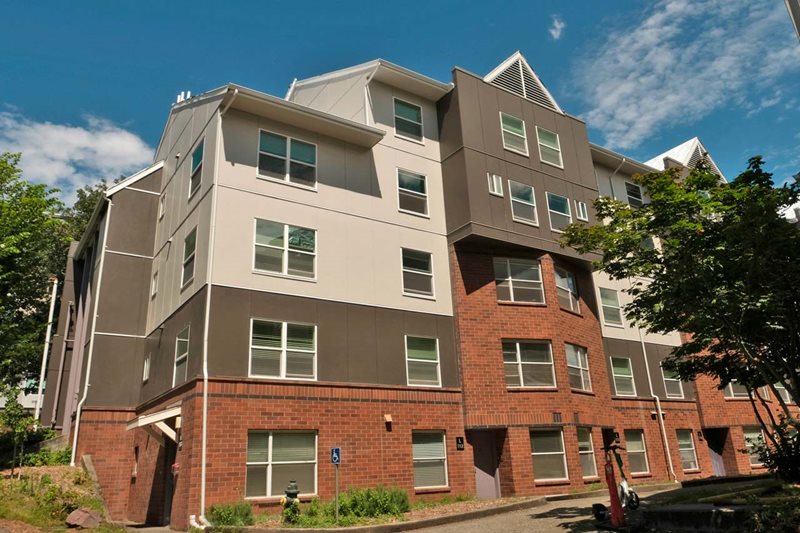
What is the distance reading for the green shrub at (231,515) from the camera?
1411 centimetres

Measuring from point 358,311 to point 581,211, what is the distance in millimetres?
10759

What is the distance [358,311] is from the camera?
18.9 meters

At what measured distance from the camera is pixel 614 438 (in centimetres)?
2330

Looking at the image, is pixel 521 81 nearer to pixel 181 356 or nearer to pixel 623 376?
pixel 623 376

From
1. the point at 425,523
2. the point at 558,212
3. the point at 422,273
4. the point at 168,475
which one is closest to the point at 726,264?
the point at 425,523

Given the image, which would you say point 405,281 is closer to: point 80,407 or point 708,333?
point 708,333

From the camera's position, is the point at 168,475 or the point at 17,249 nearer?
the point at 168,475

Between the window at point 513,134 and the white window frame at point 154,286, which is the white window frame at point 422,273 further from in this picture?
the white window frame at point 154,286

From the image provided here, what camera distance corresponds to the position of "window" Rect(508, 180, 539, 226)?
22156mm

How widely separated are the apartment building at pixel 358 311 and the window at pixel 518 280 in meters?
0.08

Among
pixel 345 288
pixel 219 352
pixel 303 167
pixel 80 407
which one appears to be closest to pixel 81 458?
pixel 80 407

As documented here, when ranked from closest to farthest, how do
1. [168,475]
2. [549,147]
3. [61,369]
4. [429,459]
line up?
[168,475], [429,459], [549,147], [61,369]

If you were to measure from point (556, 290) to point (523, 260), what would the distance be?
5.41 ft

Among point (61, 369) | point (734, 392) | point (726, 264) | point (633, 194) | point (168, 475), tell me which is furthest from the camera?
point (633, 194)
